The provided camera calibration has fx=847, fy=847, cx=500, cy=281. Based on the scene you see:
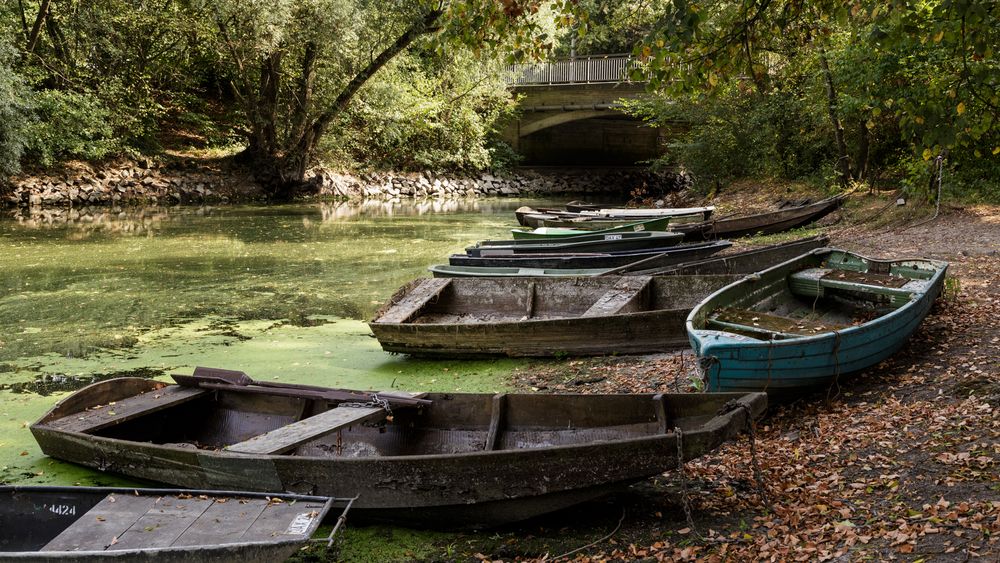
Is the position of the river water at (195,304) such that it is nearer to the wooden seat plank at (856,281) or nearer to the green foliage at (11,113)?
the green foliage at (11,113)

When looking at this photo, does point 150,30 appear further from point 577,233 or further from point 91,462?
point 91,462

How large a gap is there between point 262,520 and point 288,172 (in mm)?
26185

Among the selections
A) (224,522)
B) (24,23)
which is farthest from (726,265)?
(24,23)

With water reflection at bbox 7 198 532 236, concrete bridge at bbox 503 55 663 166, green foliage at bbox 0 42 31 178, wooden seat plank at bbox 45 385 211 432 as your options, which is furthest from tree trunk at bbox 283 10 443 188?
wooden seat plank at bbox 45 385 211 432

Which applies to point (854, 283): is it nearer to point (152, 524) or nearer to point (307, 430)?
point (307, 430)

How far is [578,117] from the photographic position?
34875mm

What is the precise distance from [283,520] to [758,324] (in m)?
4.06

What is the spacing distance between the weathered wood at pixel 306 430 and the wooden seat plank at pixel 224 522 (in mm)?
521

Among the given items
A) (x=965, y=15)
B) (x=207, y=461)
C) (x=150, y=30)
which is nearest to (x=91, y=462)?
(x=207, y=461)

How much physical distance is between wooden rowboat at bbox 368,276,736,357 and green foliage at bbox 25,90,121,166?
18.2 meters

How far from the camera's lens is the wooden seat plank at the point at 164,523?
4184mm

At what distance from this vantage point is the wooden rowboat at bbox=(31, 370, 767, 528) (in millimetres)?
4652

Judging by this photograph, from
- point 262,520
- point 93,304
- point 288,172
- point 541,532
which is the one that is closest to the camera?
point 262,520

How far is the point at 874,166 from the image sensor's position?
18750 millimetres
